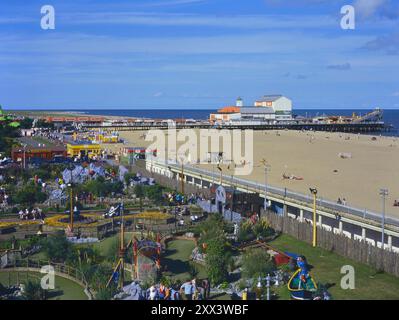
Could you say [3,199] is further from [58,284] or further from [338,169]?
[338,169]

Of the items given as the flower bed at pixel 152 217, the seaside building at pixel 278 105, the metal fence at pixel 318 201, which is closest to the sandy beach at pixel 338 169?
the metal fence at pixel 318 201

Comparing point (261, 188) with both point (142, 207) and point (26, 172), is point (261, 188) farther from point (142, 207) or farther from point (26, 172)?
point (26, 172)

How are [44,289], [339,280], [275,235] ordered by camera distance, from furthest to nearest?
[275,235] → [339,280] → [44,289]

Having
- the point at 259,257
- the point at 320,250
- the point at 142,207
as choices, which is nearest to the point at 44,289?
the point at 259,257

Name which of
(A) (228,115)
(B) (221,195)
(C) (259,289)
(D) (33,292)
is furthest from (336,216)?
(A) (228,115)

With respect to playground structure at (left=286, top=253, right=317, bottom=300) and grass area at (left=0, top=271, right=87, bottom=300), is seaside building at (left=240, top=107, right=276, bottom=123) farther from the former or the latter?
playground structure at (left=286, top=253, right=317, bottom=300)

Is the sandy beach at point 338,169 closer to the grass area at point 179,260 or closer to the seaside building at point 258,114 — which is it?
the grass area at point 179,260
